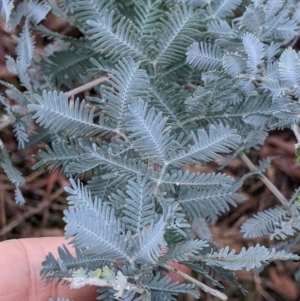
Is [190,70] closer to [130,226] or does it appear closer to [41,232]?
[130,226]

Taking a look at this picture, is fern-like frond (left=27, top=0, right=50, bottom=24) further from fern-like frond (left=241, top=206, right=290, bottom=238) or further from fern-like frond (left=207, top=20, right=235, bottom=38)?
fern-like frond (left=241, top=206, right=290, bottom=238)

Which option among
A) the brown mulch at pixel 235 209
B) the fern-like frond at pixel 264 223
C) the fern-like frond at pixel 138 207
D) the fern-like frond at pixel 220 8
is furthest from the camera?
the brown mulch at pixel 235 209

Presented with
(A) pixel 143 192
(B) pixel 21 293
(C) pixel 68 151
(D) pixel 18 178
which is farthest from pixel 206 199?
(B) pixel 21 293

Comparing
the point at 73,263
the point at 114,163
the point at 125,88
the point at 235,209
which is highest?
the point at 125,88

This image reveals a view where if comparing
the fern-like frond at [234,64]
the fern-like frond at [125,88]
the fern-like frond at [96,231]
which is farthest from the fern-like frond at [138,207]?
the fern-like frond at [234,64]

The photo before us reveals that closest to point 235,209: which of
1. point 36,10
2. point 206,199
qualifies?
point 206,199

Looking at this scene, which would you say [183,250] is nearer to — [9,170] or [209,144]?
[209,144]

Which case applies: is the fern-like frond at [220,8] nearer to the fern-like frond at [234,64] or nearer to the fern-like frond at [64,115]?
the fern-like frond at [234,64]
